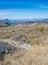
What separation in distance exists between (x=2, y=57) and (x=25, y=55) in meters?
0.90

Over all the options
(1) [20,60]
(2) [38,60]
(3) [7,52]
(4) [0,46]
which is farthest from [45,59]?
(4) [0,46]

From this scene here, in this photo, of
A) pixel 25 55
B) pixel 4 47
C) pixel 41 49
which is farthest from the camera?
pixel 4 47

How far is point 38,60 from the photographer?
718cm

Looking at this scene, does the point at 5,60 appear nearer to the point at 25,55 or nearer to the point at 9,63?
the point at 9,63

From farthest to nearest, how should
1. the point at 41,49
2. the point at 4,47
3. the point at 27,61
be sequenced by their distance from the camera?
1. the point at 4,47
2. the point at 41,49
3. the point at 27,61

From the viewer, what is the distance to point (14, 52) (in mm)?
8461

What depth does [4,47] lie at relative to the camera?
29.7 ft

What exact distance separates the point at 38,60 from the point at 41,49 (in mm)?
1300

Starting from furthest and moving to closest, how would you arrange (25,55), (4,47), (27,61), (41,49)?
1. (4,47)
2. (41,49)
3. (25,55)
4. (27,61)

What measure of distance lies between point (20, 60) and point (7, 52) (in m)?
1.33

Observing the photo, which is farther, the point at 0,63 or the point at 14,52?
the point at 14,52

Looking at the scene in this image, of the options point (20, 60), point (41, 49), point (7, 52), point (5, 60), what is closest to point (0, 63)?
point (5, 60)

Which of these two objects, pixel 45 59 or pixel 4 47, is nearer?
pixel 45 59

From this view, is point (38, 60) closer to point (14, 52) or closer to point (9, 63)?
point (9, 63)
